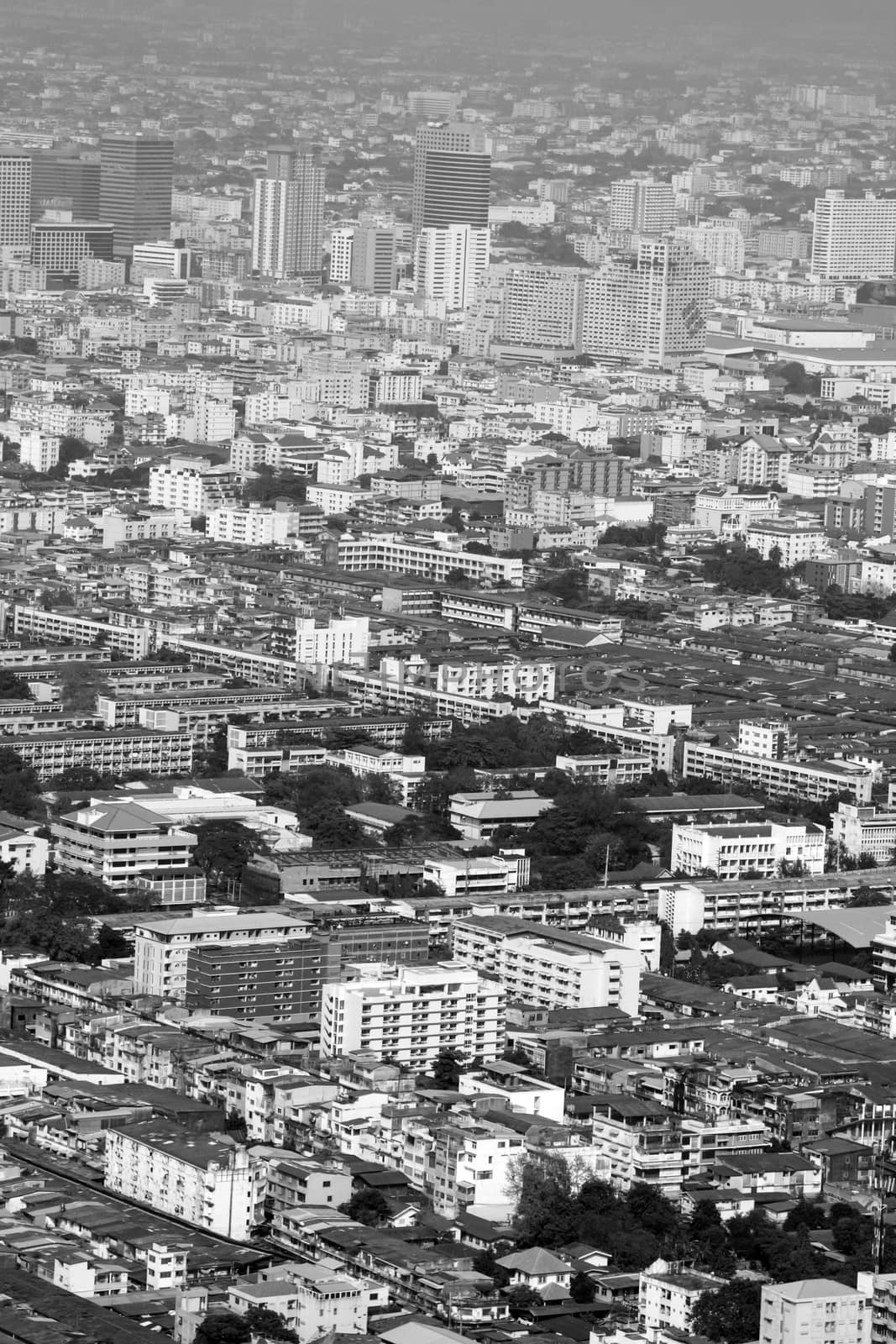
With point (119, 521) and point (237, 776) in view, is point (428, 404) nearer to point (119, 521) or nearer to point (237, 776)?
point (119, 521)

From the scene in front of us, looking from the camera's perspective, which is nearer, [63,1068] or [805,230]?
[63,1068]

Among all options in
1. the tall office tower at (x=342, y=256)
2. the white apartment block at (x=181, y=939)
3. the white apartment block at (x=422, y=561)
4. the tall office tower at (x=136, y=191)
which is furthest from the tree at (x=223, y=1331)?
the tall office tower at (x=136, y=191)

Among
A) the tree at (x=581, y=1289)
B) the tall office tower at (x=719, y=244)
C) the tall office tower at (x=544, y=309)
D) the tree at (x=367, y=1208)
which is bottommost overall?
the tree at (x=581, y=1289)

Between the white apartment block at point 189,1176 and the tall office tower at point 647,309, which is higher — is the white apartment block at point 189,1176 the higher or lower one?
the lower one

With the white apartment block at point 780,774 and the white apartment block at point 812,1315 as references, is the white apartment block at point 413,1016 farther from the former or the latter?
the white apartment block at point 780,774

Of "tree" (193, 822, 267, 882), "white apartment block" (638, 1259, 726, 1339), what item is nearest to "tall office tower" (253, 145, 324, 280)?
"tree" (193, 822, 267, 882)

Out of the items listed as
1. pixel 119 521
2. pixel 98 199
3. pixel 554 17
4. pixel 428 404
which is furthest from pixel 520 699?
pixel 554 17

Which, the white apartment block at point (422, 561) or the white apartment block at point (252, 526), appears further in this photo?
the white apartment block at point (252, 526)
